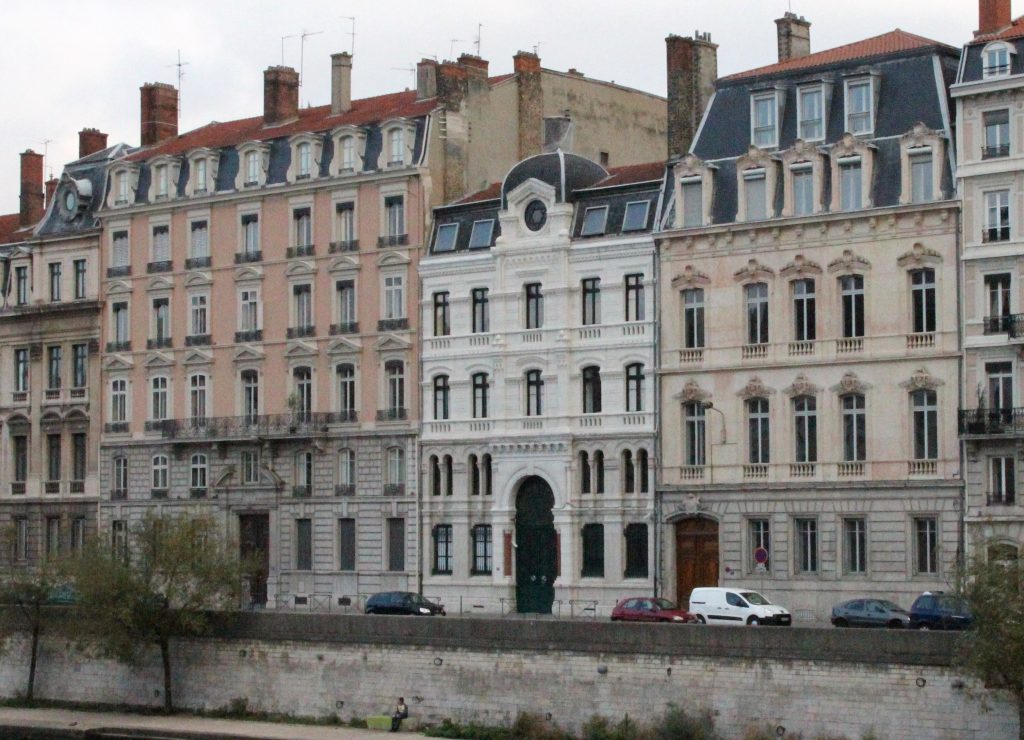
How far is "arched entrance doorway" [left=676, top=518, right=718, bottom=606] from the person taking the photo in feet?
241

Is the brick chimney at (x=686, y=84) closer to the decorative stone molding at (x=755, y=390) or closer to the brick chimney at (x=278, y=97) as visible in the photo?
the decorative stone molding at (x=755, y=390)

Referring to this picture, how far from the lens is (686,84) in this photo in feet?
259

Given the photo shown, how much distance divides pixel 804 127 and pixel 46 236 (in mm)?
33434

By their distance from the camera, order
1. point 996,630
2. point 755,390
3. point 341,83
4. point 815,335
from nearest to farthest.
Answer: point 996,630, point 815,335, point 755,390, point 341,83

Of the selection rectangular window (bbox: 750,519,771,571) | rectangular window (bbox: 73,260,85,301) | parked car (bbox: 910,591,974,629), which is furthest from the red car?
rectangular window (bbox: 73,260,85,301)

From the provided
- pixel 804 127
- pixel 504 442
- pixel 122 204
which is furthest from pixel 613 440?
pixel 122 204

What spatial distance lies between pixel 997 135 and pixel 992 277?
13.0ft

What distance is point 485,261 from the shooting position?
260 feet

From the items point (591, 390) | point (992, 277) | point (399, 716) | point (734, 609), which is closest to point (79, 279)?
point (591, 390)

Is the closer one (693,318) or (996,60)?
(996,60)

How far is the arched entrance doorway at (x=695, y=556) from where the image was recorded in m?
73.6

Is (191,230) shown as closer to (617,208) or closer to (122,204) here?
(122,204)

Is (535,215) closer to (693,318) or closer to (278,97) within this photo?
(693,318)

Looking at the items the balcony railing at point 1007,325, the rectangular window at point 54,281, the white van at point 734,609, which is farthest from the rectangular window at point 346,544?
the balcony railing at point 1007,325
